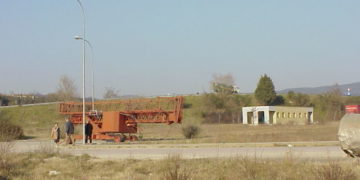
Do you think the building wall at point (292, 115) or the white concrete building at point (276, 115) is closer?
the white concrete building at point (276, 115)

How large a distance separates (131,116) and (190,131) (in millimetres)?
6375

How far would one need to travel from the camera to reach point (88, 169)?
57.1 ft

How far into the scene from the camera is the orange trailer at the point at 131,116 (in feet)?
123

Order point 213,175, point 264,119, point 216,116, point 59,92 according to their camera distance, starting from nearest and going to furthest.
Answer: point 213,175, point 264,119, point 216,116, point 59,92

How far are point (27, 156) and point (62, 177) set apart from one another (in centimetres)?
574

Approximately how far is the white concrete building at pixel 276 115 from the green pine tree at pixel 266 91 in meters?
15.1

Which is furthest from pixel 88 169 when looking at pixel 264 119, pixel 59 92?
pixel 59 92

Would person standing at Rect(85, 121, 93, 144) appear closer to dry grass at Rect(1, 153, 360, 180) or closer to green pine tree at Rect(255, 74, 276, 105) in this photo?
dry grass at Rect(1, 153, 360, 180)

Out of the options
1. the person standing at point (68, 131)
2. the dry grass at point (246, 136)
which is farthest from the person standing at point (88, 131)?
the dry grass at point (246, 136)

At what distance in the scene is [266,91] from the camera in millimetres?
106875

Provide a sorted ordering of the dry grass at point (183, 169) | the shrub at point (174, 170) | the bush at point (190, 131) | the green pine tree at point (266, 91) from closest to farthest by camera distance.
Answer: the shrub at point (174, 170), the dry grass at point (183, 169), the bush at point (190, 131), the green pine tree at point (266, 91)

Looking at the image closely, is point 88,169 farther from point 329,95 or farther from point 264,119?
point 329,95

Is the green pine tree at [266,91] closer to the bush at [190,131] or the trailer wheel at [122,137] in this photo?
the bush at [190,131]

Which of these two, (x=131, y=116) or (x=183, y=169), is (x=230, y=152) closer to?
(x=183, y=169)
